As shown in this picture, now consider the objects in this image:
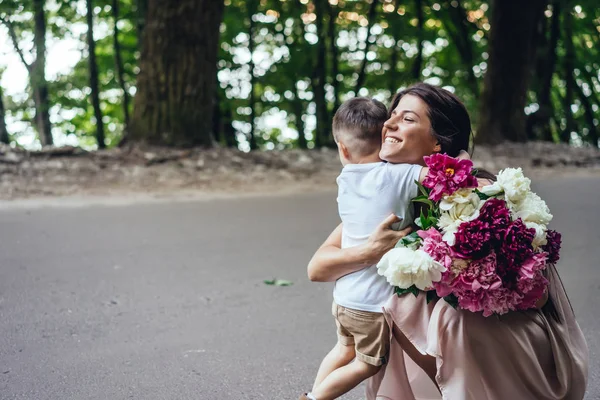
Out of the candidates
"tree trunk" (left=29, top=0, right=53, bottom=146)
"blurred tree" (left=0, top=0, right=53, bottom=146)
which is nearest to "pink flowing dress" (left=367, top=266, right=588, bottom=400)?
"blurred tree" (left=0, top=0, right=53, bottom=146)

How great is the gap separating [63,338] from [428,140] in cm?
288

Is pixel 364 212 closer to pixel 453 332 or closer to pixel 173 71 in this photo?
pixel 453 332

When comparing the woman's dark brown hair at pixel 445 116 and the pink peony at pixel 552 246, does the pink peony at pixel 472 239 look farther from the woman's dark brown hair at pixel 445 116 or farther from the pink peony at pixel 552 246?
the woman's dark brown hair at pixel 445 116

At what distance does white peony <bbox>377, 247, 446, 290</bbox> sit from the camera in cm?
254

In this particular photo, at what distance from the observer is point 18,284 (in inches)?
222

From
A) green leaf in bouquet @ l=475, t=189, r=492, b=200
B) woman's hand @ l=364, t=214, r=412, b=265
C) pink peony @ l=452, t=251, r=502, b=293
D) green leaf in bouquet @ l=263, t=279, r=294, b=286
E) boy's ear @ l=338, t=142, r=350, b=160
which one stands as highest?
boy's ear @ l=338, t=142, r=350, b=160

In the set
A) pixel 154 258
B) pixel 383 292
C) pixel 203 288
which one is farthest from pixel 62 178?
pixel 383 292

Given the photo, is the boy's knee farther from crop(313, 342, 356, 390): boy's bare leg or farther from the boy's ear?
the boy's ear

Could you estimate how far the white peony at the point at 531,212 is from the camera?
264 cm

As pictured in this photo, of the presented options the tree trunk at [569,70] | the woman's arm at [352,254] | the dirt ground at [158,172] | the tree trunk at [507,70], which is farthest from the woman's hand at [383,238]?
the tree trunk at [569,70]

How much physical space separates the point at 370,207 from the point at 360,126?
1.08 ft

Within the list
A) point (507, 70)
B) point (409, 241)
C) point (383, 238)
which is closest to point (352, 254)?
point (383, 238)

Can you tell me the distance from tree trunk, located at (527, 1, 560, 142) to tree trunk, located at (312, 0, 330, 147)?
16.9 ft

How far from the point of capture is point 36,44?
13.5 m
